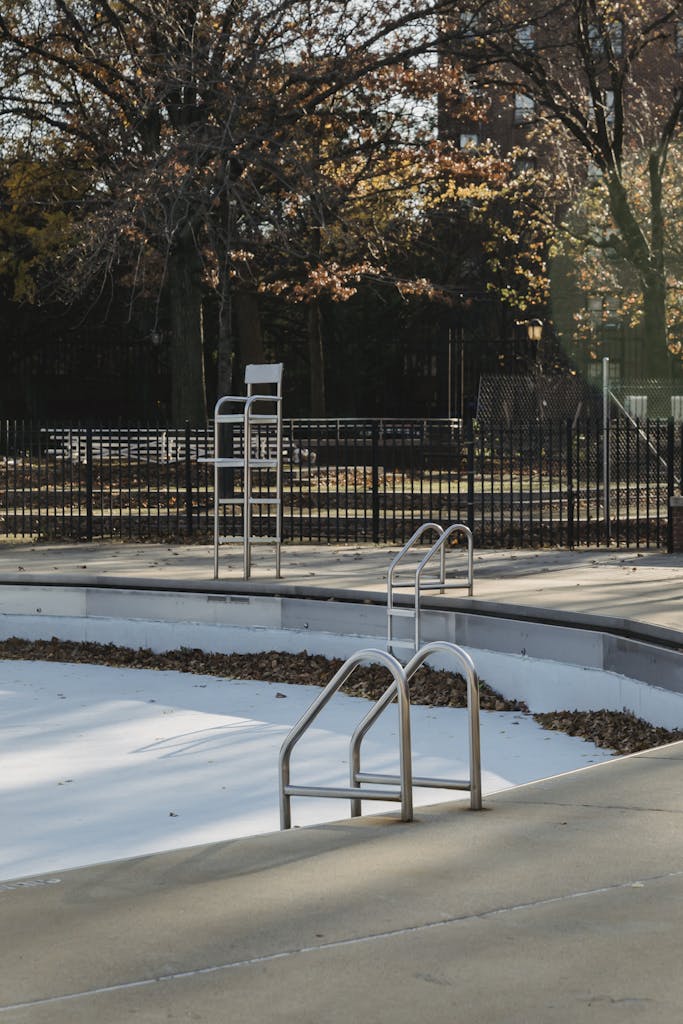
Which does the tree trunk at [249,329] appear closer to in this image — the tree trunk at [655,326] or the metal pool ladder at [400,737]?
the tree trunk at [655,326]

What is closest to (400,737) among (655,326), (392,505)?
(392,505)

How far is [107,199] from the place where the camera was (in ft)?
90.0

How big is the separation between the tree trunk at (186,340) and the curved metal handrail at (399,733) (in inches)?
971

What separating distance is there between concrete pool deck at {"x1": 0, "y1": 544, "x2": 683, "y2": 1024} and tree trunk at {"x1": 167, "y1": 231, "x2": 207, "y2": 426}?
2504 centimetres

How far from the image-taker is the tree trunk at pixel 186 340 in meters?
30.5

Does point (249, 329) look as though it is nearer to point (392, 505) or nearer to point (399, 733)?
point (392, 505)

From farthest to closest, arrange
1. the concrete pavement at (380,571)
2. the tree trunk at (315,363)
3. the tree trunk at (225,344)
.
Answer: the tree trunk at (315,363), the tree trunk at (225,344), the concrete pavement at (380,571)

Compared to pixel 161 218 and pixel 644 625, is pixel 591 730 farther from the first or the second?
pixel 161 218

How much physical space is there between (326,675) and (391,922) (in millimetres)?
7901

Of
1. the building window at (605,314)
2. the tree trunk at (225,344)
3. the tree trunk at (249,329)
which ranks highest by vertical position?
the building window at (605,314)

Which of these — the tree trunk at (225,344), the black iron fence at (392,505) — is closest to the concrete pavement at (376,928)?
the black iron fence at (392,505)

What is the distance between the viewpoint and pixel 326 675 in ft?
40.4

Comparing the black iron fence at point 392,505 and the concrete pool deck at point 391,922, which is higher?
the black iron fence at point 392,505

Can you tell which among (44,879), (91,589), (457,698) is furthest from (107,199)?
(44,879)
